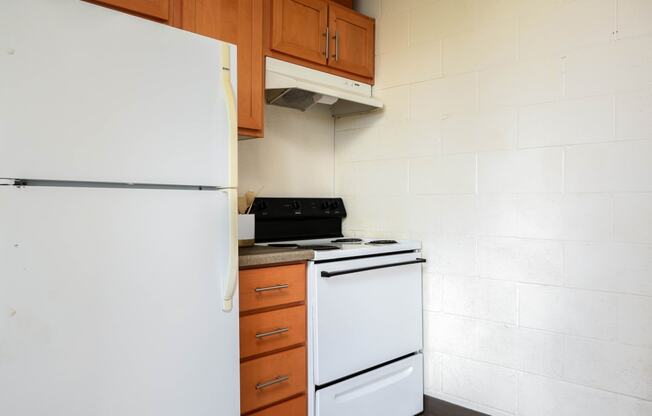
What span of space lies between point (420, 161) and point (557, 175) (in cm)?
73

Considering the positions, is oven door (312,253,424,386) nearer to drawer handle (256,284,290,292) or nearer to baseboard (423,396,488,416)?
drawer handle (256,284,290,292)

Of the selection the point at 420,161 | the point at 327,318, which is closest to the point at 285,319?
the point at 327,318

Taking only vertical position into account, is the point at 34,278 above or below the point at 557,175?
below

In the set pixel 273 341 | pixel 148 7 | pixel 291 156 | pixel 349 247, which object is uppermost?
pixel 148 7

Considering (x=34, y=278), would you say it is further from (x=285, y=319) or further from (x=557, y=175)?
(x=557, y=175)

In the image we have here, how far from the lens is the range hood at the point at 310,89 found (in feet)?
7.47

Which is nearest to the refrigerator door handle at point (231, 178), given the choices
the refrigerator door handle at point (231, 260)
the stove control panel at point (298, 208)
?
the refrigerator door handle at point (231, 260)

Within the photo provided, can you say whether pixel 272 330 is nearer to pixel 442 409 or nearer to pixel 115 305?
pixel 115 305

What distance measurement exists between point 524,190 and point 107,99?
1.80 meters

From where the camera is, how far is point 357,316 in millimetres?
2154

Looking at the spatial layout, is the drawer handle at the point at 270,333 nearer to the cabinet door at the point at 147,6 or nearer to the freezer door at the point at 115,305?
the freezer door at the point at 115,305

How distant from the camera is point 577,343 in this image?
2.03 meters

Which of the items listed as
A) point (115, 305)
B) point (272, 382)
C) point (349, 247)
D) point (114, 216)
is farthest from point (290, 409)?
point (114, 216)

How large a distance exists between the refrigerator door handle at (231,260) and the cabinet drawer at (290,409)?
55 cm
